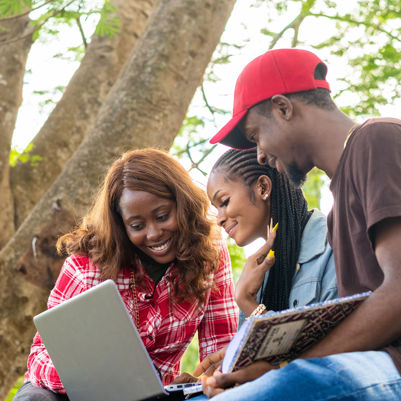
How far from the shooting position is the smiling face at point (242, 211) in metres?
2.89

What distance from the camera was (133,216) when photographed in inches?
123

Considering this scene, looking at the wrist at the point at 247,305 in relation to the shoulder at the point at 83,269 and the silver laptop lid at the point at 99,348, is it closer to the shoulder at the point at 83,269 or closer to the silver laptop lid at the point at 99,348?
Answer: the silver laptop lid at the point at 99,348

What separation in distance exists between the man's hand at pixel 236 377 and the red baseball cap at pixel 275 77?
97 centimetres

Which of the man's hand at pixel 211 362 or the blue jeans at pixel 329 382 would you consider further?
the man's hand at pixel 211 362

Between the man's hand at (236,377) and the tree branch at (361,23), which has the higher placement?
the tree branch at (361,23)

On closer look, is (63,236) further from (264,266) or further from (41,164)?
(41,164)

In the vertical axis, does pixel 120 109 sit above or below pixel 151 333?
above

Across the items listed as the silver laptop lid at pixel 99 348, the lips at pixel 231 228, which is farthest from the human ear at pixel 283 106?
the silver laptop lid at pixel 99 348

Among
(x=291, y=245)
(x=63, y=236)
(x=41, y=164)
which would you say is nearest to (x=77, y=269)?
(x=63, y=236)

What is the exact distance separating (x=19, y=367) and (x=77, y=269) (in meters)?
0.97

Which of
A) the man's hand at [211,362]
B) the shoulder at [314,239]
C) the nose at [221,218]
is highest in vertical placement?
the nose at [221,218]

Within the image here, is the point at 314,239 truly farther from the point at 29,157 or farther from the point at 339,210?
the point at 29,157

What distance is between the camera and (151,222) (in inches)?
123

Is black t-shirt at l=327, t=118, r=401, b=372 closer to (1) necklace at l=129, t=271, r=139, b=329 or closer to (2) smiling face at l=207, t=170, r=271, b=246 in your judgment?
(2) smiling face at l=207, t=170, r=271, b=246
